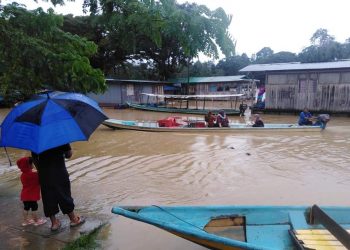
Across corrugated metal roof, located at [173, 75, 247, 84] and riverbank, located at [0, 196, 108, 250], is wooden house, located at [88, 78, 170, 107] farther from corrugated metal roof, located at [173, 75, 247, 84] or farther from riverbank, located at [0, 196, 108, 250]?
riverbank, located at [0, 196, 108, 250]

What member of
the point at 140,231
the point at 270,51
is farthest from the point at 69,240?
the point at 270,51

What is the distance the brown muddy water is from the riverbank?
26 centimetres

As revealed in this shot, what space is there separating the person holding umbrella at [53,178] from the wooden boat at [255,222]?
1024 millimetres

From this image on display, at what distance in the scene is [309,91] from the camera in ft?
Answer: 78.8

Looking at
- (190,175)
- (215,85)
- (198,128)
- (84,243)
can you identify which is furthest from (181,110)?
(84,243)

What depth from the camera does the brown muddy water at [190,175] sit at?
20.9 ft

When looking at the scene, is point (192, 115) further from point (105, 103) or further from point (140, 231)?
point (140, 231)

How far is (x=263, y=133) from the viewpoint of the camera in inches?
631

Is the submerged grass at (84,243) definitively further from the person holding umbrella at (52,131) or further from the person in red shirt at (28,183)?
the person in red shirt at (28,183)

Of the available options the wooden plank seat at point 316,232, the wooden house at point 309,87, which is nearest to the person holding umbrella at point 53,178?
the wooden plank seat at point 316,232

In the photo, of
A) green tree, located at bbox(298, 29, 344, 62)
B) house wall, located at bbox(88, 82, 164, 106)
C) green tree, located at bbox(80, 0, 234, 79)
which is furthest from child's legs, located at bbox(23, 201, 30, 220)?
Result: green tree, located at bbox(298, 29, 344, 62)

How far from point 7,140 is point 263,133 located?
13.1 meters

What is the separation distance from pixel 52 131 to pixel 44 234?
158cm

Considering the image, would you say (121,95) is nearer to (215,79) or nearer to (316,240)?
(215,79)
